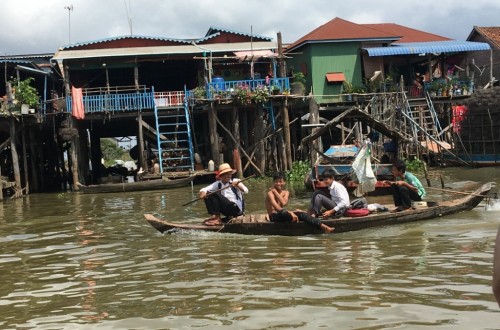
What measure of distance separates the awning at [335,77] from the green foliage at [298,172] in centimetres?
495

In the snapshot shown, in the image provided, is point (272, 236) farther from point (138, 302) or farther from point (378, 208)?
point (138, 302)

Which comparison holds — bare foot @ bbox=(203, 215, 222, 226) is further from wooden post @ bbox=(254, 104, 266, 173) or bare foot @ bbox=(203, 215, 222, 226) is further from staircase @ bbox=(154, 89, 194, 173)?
wooden post @ bbox=(254, 104, 266, 173)

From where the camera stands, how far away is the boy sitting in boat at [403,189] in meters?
10.6

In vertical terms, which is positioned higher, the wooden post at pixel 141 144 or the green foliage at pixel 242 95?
the green foliage at pixel 242 95

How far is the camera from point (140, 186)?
67.5 feet

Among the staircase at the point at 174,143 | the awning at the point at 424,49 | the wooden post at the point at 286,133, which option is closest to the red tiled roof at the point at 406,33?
the awning at the point at 424,49

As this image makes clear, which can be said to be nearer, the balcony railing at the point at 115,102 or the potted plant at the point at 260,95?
the potted plant at the point at 260,95

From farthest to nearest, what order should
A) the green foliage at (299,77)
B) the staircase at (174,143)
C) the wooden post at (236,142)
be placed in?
1. the green foliage at (299,77)
2. the staircase at (174,143)
3. the wooden post at (236,142)

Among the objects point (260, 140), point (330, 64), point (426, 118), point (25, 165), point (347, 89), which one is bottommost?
point (25, 165)

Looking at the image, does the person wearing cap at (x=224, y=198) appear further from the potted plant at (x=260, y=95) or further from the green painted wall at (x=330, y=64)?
the green painted wall at (x=330, y=64)

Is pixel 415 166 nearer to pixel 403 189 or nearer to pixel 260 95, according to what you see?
pixel 260 95

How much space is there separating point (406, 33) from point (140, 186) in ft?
54.9

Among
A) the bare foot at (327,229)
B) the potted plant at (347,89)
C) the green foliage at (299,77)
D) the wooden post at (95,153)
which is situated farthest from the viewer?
the wooden post at (95,153)

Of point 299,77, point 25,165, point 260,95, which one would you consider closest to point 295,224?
point 260,95
